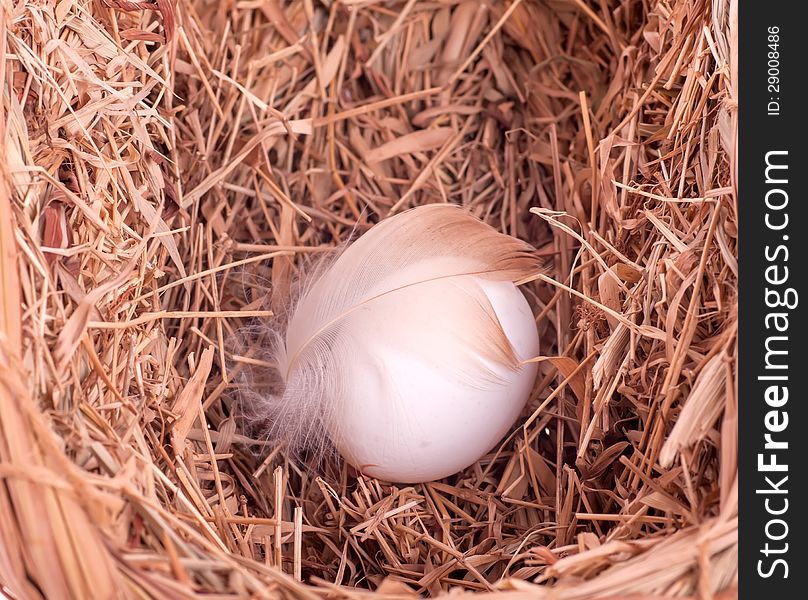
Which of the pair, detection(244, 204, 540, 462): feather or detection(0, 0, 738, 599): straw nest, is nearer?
detection(0, 0, 738, 599): straw nest

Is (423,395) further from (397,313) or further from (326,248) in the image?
(326,248)

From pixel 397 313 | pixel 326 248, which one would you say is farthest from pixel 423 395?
pixel 326 248

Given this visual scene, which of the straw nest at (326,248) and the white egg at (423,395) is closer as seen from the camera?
the straw nest at (326,248)

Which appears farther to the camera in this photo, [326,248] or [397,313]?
[326,248]

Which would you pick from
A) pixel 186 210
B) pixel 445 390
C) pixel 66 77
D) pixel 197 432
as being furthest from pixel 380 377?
pixel 66 77
